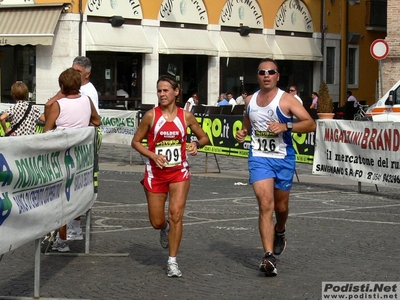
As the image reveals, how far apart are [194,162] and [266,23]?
22.2 metres

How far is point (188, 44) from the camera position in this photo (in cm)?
4197

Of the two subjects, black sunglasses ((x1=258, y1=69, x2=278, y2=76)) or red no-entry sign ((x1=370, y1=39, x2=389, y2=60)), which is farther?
red no-entry sign ((x1=370, y1=39, x2=389, y2=60))

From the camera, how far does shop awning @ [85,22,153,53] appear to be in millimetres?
38000

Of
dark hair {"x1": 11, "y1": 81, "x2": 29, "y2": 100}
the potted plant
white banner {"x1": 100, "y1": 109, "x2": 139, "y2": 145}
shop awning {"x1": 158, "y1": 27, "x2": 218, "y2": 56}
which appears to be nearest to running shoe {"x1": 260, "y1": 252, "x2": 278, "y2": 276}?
dark hair {"x1": 11, "y1": 81, "x2": 29, "y2": 100}

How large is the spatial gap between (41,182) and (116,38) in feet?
103

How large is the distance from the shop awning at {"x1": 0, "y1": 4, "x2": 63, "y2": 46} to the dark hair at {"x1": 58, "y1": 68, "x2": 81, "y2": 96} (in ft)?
88.5

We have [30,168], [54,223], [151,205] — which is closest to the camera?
[30,168]

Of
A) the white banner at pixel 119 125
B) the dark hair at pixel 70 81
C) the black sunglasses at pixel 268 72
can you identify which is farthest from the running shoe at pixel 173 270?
the white banner at pixel 119 125

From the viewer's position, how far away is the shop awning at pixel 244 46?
144 feet

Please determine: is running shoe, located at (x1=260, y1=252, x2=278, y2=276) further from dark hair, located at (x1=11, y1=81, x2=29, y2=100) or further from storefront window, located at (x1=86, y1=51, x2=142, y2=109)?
storefront window, located at (x1=86, y1=51, x2=142, y2=109)

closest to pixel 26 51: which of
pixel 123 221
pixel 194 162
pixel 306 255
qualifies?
pixel 194 162

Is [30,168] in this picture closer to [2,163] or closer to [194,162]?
[2,163]

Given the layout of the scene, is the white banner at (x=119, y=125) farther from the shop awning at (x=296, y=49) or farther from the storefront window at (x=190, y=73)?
the shop awning at (x=296, y=49)

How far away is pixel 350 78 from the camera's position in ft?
171
